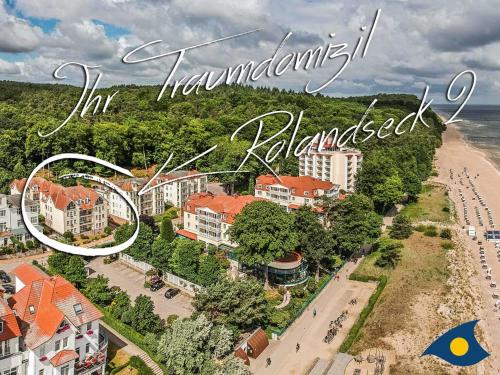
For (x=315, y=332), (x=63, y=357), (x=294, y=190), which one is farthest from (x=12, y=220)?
(x=315, y=332)

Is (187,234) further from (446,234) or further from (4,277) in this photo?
(446,234)

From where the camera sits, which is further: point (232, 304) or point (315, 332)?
point (315, 332)

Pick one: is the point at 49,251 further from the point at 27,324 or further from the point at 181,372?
the point at 181,372

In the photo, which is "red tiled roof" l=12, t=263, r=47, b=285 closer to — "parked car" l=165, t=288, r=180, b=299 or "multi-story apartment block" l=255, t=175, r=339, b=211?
"parked car" l=165, t=288, r=180, b=299

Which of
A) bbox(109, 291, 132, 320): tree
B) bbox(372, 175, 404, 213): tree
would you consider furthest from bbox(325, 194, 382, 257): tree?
bbox(109, 291, 132, 320): tree

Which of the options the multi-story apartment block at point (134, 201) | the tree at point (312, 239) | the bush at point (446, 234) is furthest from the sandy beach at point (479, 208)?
the multi-story apartment block at point (134, 201)

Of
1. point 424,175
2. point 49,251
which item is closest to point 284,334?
point 49,251
